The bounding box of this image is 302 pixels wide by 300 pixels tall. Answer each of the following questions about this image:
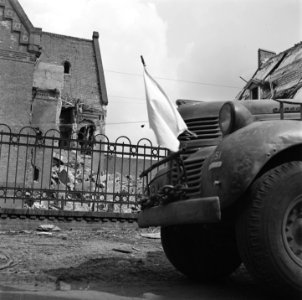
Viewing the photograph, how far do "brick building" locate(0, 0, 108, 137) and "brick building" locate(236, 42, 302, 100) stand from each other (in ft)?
34.5

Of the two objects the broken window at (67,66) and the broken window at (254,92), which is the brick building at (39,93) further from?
the broken window at (254,92)

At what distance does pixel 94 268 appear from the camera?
5254 mm

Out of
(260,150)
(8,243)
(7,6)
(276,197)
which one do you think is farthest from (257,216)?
(7,6)

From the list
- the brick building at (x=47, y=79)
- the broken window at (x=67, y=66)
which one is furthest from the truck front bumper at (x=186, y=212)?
the broken window at (x=67, y=66)

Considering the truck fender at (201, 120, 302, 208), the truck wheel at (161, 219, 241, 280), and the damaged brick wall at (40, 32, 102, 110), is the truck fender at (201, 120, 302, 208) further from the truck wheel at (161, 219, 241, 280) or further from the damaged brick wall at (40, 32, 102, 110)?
the damaged brick wall at (40, 32, 102, 110)

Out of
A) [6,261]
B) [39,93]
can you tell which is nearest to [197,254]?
[6,261]

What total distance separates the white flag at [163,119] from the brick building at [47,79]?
18219 mm

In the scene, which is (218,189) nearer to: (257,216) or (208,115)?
(257,216)

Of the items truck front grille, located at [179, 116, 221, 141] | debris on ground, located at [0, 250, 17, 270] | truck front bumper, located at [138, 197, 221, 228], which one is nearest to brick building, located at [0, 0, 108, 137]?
debris on ground, located at [0, 250, 17, 270]

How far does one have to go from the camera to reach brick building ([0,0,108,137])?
21953 mm

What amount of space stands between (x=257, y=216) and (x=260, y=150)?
1.65ft

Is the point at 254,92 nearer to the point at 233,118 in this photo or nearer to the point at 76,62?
the point at 76,62

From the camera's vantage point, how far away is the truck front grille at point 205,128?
4496 mm

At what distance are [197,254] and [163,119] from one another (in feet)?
5.06
